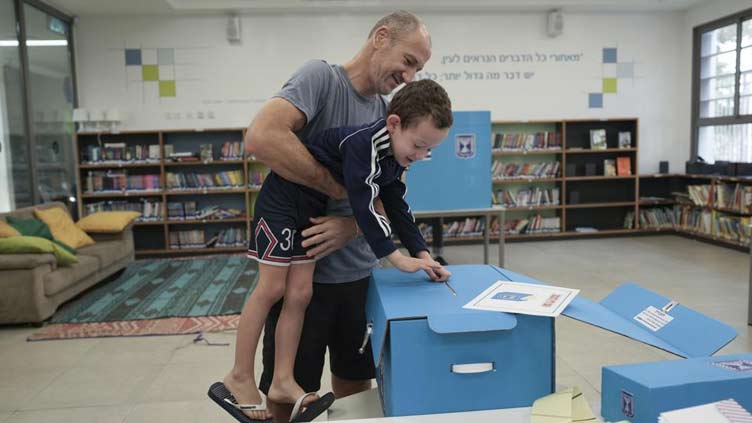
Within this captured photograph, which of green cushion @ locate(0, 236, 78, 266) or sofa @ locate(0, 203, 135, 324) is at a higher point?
green cushion @ locate(0, 236, 78, 266)

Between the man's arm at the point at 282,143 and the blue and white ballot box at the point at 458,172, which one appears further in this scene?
the blue and white ballot box at the point at 458,172

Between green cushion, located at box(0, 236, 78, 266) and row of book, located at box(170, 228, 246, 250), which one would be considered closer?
green cushion, located at box(0, 236, 78, 266)

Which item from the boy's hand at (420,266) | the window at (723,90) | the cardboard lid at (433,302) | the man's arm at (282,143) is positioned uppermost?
the window at (723,90)

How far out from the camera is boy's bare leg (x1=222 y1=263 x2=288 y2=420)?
1492 mm

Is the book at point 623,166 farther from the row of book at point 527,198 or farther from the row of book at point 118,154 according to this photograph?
the row of book at point 118,154

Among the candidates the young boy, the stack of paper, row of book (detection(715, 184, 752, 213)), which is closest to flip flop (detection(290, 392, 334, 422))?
the young boy

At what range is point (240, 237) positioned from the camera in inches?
293

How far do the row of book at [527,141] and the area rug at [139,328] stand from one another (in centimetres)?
474

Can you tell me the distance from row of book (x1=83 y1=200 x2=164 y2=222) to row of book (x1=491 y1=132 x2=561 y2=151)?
4.75 m

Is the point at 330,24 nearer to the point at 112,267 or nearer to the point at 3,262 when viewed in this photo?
the point at 112,267

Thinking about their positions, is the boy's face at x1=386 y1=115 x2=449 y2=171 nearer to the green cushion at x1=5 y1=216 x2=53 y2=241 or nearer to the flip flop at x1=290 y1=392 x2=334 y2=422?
the flip flop at x1=290 y1=392 x2=334 y2=422

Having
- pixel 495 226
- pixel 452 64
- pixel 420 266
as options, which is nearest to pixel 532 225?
pixel 495 226

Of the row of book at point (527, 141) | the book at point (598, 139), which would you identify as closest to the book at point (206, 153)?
the row of book at point (527, 141)

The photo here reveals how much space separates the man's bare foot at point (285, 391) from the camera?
1.46m
